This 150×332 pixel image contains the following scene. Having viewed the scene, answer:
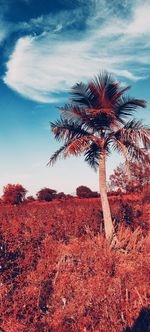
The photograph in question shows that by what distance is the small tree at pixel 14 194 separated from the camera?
30438 mm

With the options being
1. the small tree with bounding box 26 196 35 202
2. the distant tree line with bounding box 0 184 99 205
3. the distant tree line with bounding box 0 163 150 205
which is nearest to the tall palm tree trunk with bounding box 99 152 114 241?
the distant tree line with bounding box 0 163 150 205

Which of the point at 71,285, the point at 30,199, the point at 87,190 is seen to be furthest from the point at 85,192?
the point at 71,285

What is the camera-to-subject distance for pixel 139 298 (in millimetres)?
4938

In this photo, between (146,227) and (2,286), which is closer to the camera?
(2,286)

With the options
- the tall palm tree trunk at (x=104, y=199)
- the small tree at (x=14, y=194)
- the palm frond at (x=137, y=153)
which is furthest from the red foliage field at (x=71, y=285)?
the small tree at (x=14, y=194)

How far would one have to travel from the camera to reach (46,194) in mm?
32125

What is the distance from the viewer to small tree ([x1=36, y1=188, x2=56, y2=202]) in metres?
31.8

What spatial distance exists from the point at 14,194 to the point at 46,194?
3600 millimetres

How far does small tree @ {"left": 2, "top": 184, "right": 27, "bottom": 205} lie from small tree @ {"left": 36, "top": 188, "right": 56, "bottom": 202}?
1850 mm

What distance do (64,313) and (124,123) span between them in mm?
6297

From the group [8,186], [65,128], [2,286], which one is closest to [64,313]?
[2,286]

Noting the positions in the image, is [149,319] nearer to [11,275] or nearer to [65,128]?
[11,275]

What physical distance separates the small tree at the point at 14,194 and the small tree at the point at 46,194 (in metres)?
1.85

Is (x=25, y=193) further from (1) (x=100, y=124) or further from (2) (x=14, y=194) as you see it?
(1) (x=100, y=124)
